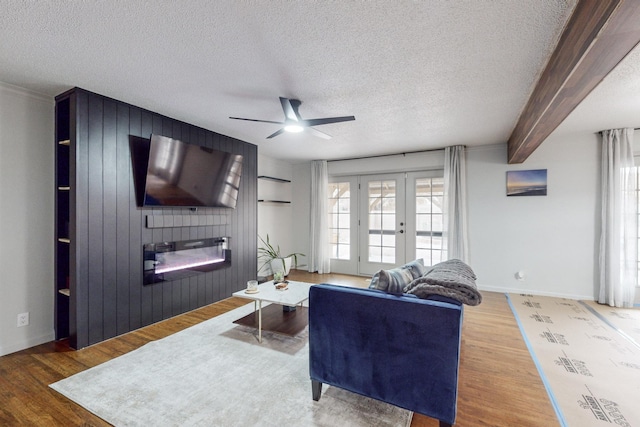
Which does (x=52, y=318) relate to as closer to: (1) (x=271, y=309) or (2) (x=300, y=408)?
(1) (x=271, y=309)

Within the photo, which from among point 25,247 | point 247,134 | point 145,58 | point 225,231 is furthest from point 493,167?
point 25,247

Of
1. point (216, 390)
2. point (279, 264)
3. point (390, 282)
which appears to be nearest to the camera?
point (390, 282)

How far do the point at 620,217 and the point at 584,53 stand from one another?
3.61 meters

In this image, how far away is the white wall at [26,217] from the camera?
255cm

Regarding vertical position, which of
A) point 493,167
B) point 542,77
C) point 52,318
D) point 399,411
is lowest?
point 399,411

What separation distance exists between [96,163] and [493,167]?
5367 millimetres

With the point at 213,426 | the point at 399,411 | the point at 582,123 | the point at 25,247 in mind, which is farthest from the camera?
the point at 582,123

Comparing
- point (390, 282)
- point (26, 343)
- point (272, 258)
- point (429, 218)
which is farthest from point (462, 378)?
point (272, 258)

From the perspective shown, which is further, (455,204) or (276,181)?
(276,181)

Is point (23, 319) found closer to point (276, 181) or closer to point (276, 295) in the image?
point (276, 295)

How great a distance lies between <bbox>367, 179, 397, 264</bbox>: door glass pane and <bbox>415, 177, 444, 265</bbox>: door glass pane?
457 mm

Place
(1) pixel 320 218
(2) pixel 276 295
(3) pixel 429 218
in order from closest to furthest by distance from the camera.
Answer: (2) pixel 276 295
(3) pixel 429 218
(1) pixel 320 218

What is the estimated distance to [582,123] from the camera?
3.60 metres

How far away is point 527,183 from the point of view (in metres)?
4.43
